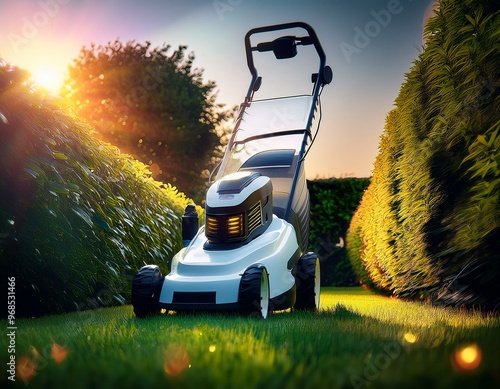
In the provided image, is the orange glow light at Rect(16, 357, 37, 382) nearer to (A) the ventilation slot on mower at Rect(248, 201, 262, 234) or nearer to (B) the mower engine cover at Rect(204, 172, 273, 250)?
(B) the mower engine cover at Rect(204, 172, 273, 250)

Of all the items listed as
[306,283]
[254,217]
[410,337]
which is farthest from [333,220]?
[410,337]

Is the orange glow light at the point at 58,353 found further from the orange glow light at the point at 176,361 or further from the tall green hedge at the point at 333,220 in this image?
the tall green hedge at the point at 333,220

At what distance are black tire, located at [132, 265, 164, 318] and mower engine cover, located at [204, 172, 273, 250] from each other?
0.58 m

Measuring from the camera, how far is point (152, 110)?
27.6 m

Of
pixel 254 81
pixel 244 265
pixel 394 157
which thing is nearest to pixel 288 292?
pixel 244 265

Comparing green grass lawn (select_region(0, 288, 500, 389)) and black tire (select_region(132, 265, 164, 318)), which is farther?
black tire (select_region(132, 265, 164, 318))

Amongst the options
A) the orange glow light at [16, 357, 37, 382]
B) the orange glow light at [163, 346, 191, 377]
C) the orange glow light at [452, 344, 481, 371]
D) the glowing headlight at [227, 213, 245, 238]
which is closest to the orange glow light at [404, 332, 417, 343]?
the orange glow light at [452, 344, 481, 371]

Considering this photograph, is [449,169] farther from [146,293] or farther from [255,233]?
[146,293]

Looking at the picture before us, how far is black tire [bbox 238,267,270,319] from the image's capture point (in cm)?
484

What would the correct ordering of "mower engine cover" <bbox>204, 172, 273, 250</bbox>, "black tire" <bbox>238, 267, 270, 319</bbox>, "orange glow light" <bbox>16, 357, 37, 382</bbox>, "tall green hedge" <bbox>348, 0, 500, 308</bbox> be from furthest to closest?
1. "mower engine cover" <bbox>204, 172, 273, 250</bbox>
2. "tall green hedge" <bbox>348, 0, 500, 308</bbox>
3. "black tire" <bbox>238, 267, 270, 319</bbox>
4. "orange glow light" <bbox>16, 357, 37, 382</bbox>

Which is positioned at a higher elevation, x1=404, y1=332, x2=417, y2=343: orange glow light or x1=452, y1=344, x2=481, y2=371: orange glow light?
x1=452, y1=344, x2=481, y2=371: orange glow light

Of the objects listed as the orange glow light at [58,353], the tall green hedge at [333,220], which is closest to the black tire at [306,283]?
the orange glow light at [58,353]

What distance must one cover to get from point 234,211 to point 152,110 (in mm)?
22949

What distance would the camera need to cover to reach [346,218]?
1500cm
